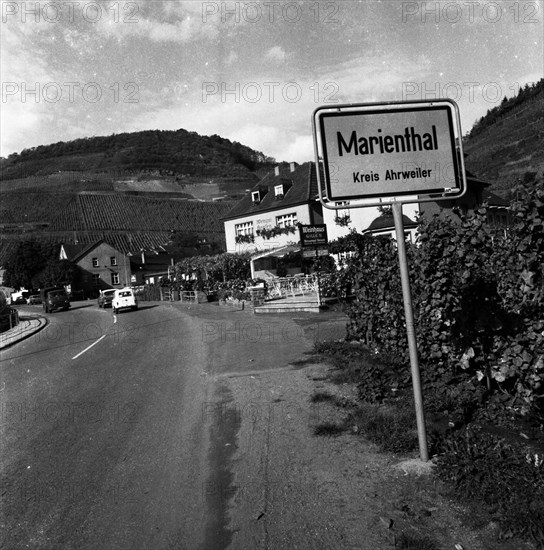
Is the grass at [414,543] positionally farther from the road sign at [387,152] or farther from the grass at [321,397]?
the grass at [321,397]

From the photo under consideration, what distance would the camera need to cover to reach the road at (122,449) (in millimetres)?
3848

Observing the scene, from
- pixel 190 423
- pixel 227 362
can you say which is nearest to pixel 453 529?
pixel 190 423

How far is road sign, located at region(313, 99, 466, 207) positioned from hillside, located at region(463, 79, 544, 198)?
63.4m

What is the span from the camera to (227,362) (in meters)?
11.0

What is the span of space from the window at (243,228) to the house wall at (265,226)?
0.29 metres

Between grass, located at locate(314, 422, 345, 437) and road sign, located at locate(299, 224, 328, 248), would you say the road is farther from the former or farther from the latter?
road sign, located at locate(299, 224, 328, 248)

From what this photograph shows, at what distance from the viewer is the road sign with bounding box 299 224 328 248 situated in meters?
21.1

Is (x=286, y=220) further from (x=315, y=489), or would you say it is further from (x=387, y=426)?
(x=315, y=489)

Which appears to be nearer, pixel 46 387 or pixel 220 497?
pixel 220 497

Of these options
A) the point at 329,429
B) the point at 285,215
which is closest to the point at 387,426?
the point at 329,429

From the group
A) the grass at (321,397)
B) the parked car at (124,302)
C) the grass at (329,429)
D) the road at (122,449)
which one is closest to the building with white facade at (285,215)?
the parked car at (124,302)

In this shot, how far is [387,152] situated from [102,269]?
82617 millimetres

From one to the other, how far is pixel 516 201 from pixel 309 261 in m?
32.7

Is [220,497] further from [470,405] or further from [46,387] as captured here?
[46,387]
